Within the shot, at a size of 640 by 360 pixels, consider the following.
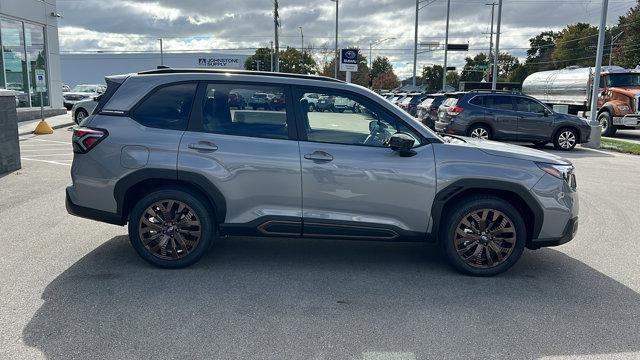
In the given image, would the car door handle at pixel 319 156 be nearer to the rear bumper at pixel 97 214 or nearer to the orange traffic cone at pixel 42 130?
the rear bumper at pixel 97 214

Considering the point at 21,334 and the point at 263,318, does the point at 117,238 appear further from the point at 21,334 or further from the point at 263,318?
the point at 263,318

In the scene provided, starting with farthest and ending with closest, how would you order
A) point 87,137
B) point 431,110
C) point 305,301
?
1. point 431,110
2. point 87,137
3. point 305,301

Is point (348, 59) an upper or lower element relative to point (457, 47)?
lower

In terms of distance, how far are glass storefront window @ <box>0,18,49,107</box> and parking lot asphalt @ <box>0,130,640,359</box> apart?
17.1 m

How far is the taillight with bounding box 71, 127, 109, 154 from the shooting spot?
4.73m

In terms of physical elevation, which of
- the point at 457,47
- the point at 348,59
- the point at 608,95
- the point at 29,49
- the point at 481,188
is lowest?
the point at 481,188

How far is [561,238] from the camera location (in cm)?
477

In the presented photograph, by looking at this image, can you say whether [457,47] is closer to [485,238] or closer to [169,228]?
[485,238]

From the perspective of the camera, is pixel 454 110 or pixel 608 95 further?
pixel 608 95

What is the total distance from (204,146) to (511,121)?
493 inches

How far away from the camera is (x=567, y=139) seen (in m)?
15.5

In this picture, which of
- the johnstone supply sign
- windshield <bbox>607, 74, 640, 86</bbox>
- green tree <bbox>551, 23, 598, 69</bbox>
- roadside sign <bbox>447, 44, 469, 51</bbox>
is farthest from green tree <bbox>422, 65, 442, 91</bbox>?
windshield <bbox>607, 74, 640, 86</bbox>

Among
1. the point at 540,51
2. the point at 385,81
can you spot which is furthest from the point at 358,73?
the point at 540,51

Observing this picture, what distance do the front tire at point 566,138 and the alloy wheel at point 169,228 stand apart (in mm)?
13548
